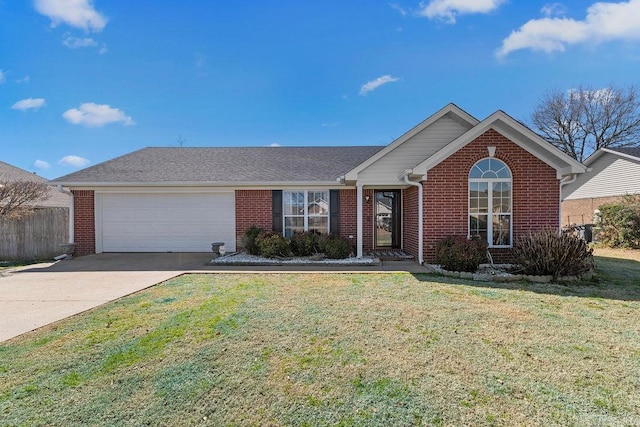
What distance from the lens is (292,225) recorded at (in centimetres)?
1192

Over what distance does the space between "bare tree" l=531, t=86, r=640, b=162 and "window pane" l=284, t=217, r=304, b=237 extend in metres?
29.4

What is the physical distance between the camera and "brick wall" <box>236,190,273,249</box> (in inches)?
469

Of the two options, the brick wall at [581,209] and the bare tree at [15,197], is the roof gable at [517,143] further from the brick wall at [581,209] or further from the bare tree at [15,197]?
the brick wall at [581,209]

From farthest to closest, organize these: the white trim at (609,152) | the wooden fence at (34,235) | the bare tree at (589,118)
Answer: the bare tree at (589,118) < the white trim at (609,152) < the wooden fence at (34,235)

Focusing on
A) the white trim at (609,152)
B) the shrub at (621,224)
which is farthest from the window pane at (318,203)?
the white trim at (609,152)

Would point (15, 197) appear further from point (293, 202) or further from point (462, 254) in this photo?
point (462, 254)

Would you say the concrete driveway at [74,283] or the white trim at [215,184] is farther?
the white trim at [215,184]

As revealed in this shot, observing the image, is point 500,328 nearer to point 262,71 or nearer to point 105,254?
point 105,254

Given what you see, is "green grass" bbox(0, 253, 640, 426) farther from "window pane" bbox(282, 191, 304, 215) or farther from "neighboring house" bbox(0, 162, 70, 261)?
"neighboring house" bbox(0, 162, 70, 261)

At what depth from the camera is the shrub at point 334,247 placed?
1009cm

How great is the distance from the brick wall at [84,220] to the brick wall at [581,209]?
1073 inches

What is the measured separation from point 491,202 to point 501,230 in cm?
86

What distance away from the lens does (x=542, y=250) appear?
736 cm

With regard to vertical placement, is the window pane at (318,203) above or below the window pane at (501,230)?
above
